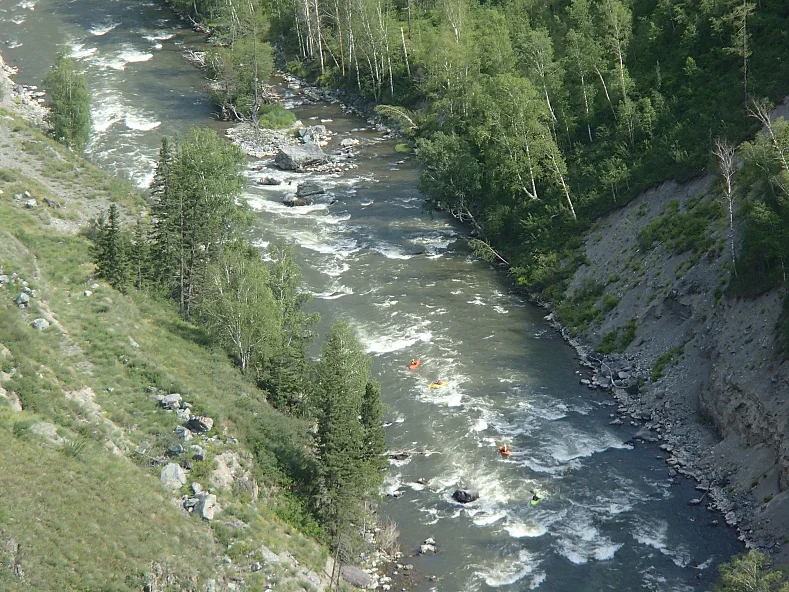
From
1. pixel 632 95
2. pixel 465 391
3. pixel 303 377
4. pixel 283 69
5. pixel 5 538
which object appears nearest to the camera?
pixel 5 538

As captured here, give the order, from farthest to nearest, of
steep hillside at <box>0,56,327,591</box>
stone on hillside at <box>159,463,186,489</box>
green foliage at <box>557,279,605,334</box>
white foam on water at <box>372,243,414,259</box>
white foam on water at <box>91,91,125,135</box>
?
1. white foam on water at <box>91,91,125,135</box>
2. white foam on water at <box>372,243,414,259</box>
3. green foliage at <box>557,279,605,334</box>
4. stone on hillside at <box>159,463,186,489</box>
5. steep hillside at <box>0,56,327,591</box>

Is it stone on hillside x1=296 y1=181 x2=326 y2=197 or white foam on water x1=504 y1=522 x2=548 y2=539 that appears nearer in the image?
white foam on water x1=504 y1=522 x2=548 y2=539

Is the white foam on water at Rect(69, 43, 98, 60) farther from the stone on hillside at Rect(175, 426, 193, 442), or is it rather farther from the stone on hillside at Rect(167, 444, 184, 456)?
the stone on hillside at Rect(167, 444, 184, 456)

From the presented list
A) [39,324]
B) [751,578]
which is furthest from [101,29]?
[751,578]

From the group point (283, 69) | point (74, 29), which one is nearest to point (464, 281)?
point (283, 69)

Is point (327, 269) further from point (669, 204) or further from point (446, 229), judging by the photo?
point (669, 204)

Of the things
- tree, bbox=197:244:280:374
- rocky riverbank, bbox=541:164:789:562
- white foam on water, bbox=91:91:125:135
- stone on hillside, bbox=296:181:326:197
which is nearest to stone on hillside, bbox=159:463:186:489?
tree, bbox=197:244:280:374

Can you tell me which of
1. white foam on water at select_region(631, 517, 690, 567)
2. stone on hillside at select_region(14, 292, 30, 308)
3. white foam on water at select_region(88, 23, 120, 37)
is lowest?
white foam on water at select_region(631, 517, 690, 567)

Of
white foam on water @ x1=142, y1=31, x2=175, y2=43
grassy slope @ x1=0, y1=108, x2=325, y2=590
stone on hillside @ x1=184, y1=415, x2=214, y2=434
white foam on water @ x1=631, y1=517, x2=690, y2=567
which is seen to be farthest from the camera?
white foam on water @ x1=142, y1=31, x2=175, y2=43
